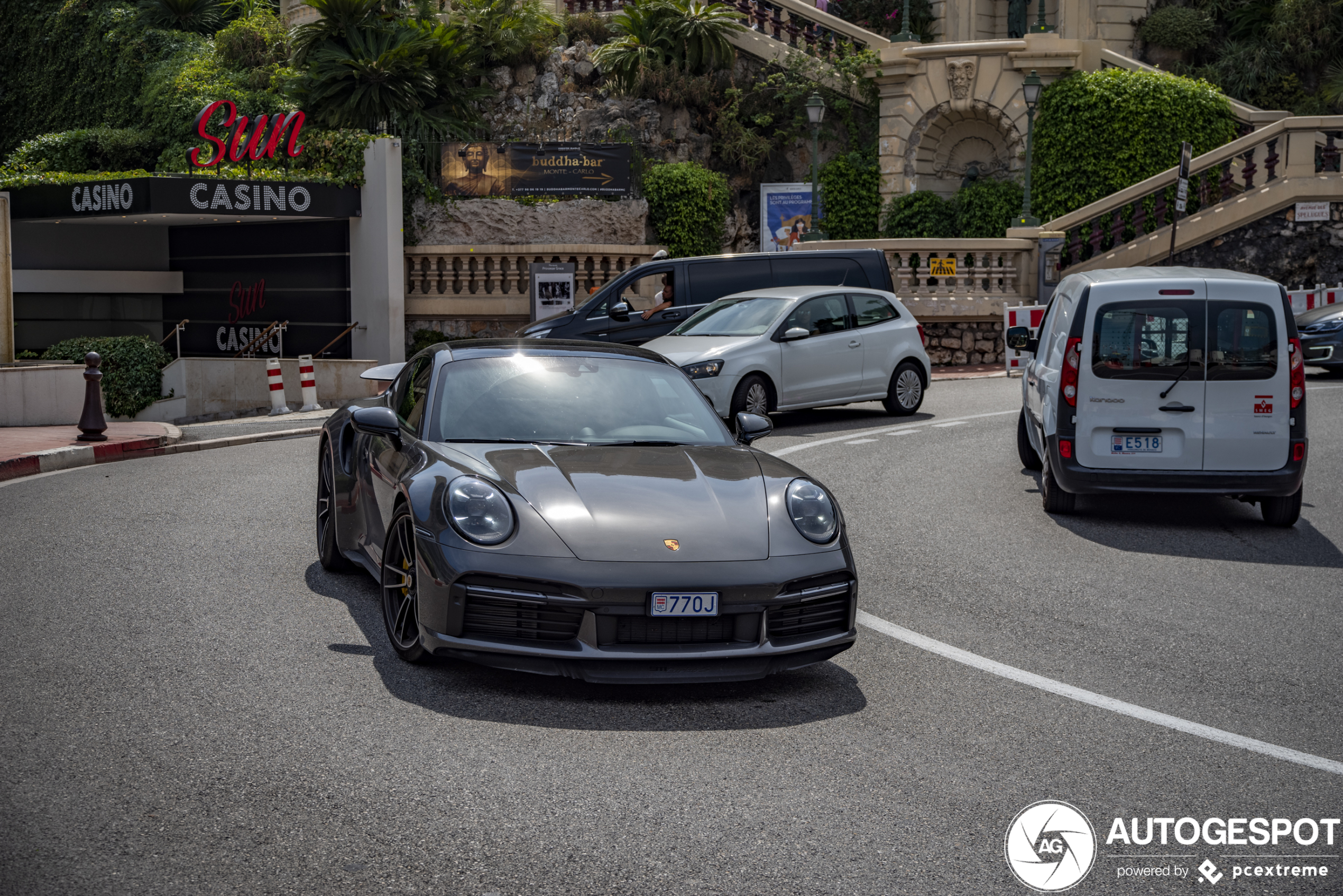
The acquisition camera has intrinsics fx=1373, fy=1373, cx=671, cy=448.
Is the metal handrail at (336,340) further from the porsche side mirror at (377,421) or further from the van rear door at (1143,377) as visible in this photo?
the porsche side mirror at (377,421)

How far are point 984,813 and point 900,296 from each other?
22014 millimetres

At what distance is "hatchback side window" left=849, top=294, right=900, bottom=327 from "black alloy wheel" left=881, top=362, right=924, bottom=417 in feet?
2.11

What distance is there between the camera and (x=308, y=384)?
826 inches

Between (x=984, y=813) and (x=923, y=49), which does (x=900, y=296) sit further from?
(x=984, y=813)

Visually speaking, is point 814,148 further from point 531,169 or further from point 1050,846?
point 1050,846

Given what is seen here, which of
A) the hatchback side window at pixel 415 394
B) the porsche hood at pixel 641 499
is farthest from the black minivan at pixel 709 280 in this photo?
the porsche hood at pixel 641 499

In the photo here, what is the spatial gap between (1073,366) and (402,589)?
581 cm

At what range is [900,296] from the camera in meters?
25.7

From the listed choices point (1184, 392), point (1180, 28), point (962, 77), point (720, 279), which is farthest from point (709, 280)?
point (1180, 28)

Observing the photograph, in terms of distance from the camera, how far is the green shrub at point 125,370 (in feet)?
79.9

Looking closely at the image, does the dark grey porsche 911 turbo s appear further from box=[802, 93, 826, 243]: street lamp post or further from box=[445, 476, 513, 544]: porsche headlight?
box=[802, 93, 826, 243]: street lamp post

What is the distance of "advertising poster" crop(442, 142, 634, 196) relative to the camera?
2806 cm

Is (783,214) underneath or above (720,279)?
above

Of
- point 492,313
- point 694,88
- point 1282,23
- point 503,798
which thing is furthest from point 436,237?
point 503,798
